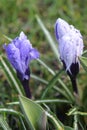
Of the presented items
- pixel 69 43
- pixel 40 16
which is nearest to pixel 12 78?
pixel 69 43

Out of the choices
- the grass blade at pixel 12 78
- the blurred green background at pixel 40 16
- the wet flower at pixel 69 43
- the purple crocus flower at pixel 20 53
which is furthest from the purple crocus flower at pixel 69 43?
the blurred green background at pixel 40 16

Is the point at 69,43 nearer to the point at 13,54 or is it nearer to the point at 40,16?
the point at 13,54

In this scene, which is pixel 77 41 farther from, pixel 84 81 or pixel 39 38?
pixel 39 38

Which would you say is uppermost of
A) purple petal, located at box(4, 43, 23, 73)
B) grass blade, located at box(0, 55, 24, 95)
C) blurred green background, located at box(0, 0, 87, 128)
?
blurred green background, located at box(0, 0, 87, 128)

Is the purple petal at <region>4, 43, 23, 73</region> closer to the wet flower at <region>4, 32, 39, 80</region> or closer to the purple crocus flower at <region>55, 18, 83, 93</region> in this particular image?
the wet flower at <region>4, 32, 39, 80</region>

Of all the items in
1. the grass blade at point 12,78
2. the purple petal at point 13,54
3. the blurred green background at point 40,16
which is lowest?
the grass blade at point 12,78

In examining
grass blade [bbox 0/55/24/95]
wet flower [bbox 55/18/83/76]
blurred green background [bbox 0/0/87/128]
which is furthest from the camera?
blurred green background [bbox 0/0/87/128]

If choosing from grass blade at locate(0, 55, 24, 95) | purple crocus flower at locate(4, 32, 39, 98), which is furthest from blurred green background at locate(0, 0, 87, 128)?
purple crocus flower at locate(4, 32, 39, 98)

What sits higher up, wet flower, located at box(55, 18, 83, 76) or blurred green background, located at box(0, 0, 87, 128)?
blurred green background, located at box(0, 0, 87, 128)

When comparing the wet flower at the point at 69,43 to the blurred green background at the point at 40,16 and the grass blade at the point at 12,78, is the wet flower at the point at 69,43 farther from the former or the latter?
the blurred green background at the point at 40,16
